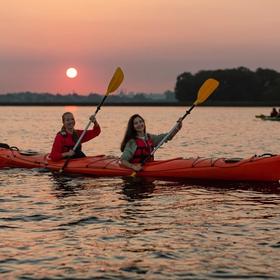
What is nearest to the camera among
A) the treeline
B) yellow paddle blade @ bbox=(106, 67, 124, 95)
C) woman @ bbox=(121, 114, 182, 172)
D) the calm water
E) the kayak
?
the calm water

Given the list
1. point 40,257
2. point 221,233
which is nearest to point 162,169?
point 221,233

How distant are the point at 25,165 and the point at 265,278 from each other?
30.5 feet

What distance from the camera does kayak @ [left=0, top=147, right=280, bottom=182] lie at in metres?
11.5

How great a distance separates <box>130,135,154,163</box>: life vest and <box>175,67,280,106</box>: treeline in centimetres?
11821

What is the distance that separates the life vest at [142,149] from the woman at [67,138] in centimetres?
136

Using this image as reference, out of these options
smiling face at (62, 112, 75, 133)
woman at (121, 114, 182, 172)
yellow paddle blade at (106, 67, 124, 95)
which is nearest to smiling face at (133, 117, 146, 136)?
woman at (121, 114, 182, 172)

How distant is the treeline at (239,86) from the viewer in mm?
129625

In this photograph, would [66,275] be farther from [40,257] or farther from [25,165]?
[25,165]

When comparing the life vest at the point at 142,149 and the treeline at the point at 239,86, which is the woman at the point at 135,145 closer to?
the life vest at the point at 142,149

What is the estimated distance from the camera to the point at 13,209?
9.23 m

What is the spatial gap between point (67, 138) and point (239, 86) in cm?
12024

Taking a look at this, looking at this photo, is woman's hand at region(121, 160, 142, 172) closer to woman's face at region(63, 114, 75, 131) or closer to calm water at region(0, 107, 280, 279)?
calm water at region(0, 107, 280, 279)

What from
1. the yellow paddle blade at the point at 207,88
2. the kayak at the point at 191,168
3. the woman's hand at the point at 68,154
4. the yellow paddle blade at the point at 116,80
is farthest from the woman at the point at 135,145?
the yellow paddle blade at the point at 116,80

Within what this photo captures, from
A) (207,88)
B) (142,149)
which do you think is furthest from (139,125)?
(207,88)
